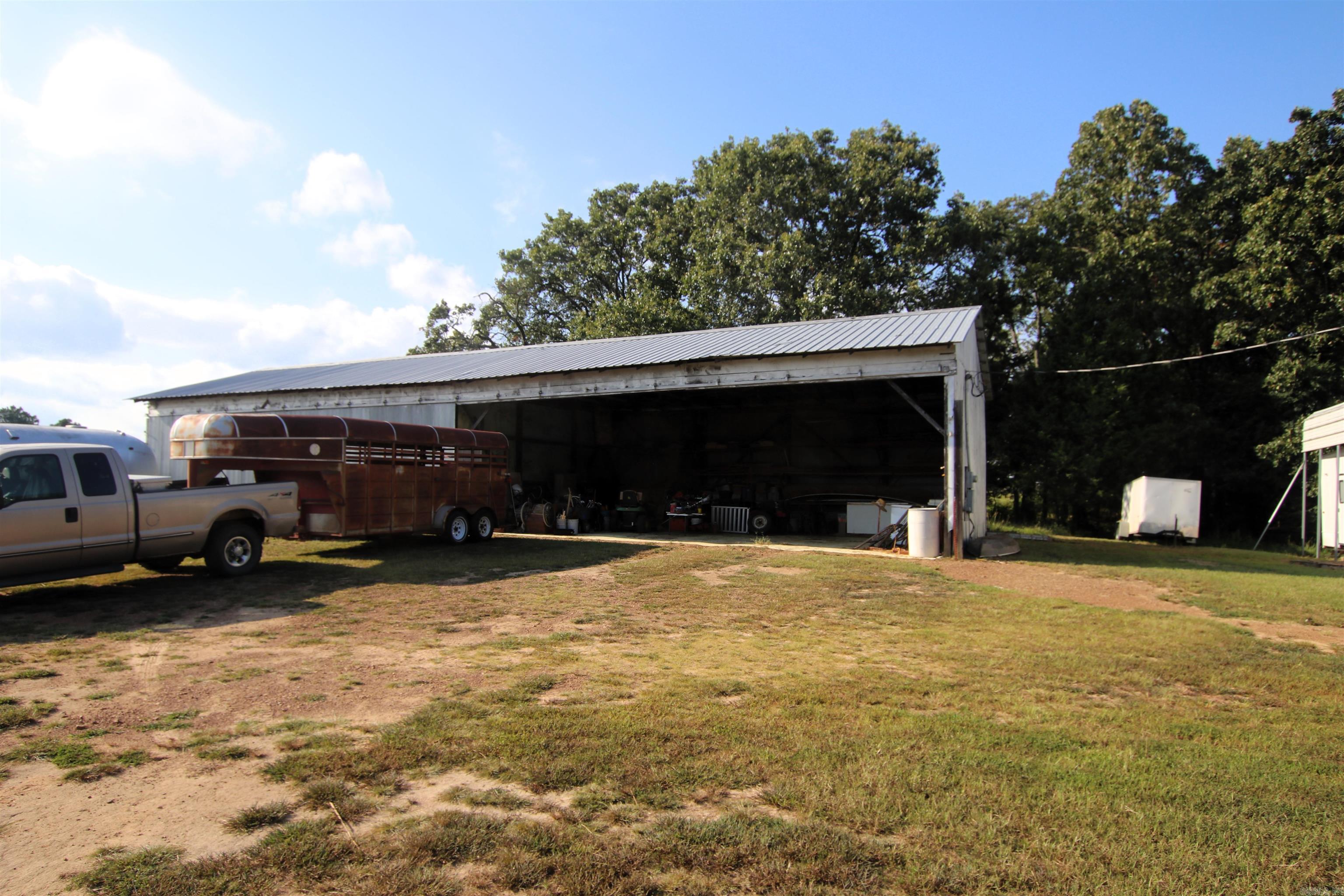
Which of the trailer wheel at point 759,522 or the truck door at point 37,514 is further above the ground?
the truck door at point 37,514

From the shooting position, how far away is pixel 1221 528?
25922mm

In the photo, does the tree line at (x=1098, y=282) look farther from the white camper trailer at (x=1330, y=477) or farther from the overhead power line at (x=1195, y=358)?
the white camper trailer at (x=1330, y=477)

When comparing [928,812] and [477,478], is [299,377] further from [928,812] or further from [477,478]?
[928,812]

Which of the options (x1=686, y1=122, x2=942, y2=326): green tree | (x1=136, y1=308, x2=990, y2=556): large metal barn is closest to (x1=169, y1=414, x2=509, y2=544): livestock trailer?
(x1=136, y1=308, x2=990, y2=556): large metal barn

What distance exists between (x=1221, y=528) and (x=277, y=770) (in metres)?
30.3

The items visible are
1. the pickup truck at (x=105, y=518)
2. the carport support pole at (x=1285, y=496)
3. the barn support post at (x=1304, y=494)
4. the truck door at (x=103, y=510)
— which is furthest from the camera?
the carport support pole at (x=1285, y=496)

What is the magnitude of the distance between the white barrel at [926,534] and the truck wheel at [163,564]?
12.4m

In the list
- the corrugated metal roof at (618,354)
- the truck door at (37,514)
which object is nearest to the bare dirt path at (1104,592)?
the corrugated metal roof at (618,354)

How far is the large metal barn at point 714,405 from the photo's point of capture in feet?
51.8

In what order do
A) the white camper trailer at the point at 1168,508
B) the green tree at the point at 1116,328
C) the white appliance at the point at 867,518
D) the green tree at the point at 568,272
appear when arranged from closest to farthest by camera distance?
the white appliance at the point at 867,518
the white camper trailer at the point at 1168,508
the green tree at the point at 1116,328
the green tree at the point at 568,272

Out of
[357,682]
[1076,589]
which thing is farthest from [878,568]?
[357,682]

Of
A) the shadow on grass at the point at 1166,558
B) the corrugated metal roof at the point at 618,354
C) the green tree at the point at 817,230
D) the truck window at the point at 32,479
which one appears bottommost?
the shadow on grass at the point at 1166,558

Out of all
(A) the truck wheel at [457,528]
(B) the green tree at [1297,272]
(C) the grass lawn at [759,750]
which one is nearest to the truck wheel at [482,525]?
(A) the truck wheel at [457,528]

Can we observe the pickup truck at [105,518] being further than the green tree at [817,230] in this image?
No
